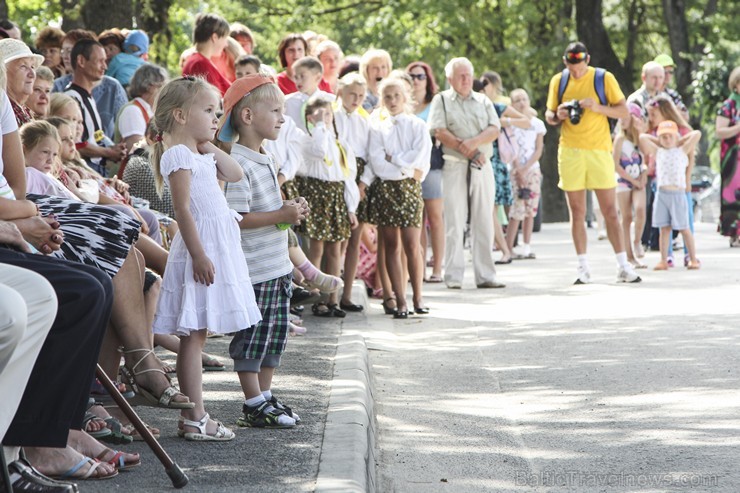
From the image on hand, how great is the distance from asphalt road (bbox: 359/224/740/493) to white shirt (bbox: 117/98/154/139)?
7.83ft

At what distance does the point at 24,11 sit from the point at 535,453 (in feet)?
83.8

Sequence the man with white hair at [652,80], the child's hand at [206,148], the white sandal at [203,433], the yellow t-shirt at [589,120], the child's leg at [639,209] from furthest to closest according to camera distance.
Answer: the child's leg at [639,209], the man with white hair at [652,80], the yellow t-shirt at [589,120], the child's hand at [206,148], the white sandal at [203,433]

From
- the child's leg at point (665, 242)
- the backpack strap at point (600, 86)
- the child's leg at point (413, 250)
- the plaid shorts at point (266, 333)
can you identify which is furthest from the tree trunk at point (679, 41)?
the plaid shorts at point (266, 333)

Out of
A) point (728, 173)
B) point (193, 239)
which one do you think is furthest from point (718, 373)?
point (728, 173)

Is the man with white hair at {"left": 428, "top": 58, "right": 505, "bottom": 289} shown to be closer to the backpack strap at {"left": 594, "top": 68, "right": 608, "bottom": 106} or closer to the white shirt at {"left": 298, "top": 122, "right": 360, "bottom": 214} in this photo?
the backpack strap at {"left": 594, "top": 68, "right": 608, "bottom": 106}

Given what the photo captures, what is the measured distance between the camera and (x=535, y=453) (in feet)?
21.4

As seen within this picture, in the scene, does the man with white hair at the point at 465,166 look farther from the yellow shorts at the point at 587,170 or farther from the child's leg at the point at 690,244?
the child's leg at the point at 690,244

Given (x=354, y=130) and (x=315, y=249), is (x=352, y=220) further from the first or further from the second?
(x=354, y=130)

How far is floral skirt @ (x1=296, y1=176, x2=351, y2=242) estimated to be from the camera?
11211 millimetres

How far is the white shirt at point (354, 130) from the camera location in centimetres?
1172

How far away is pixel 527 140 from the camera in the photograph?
760 inches

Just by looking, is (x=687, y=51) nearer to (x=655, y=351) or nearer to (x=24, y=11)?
(x=24, y=11)

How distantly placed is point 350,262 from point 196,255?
5976mm

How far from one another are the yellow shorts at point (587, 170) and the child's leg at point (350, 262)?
3.23 metres
